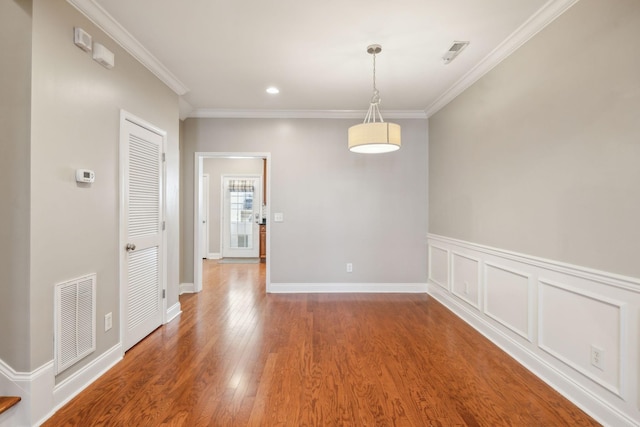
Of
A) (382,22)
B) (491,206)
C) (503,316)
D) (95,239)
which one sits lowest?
(503,316)

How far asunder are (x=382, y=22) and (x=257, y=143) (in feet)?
8.82

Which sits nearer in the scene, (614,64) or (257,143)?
(614,64)

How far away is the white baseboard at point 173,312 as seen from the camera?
348 cm

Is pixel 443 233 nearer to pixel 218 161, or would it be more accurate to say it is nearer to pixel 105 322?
pixel 105 322

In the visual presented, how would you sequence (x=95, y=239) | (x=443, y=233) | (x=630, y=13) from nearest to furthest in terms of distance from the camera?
(x=630, y=13)
(x=95, y=239)
(x=443, y=233)

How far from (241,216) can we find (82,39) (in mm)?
5984

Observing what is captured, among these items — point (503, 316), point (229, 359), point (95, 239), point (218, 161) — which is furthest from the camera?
point (218, 161)

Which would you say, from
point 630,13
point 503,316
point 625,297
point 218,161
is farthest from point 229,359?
point 218,161

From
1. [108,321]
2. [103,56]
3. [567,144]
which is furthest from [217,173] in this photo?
[567,144]

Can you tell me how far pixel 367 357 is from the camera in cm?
263

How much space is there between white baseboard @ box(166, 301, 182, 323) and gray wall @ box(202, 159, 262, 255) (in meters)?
4.26

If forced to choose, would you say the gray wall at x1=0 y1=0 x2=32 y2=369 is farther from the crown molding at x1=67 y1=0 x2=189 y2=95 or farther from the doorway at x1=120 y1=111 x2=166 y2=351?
the doorway at x1=120 y1=111 x2=166 y2=351

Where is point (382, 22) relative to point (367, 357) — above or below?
above

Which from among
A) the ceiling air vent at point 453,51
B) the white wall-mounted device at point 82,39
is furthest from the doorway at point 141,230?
the ceiling air vent at point 453,51
